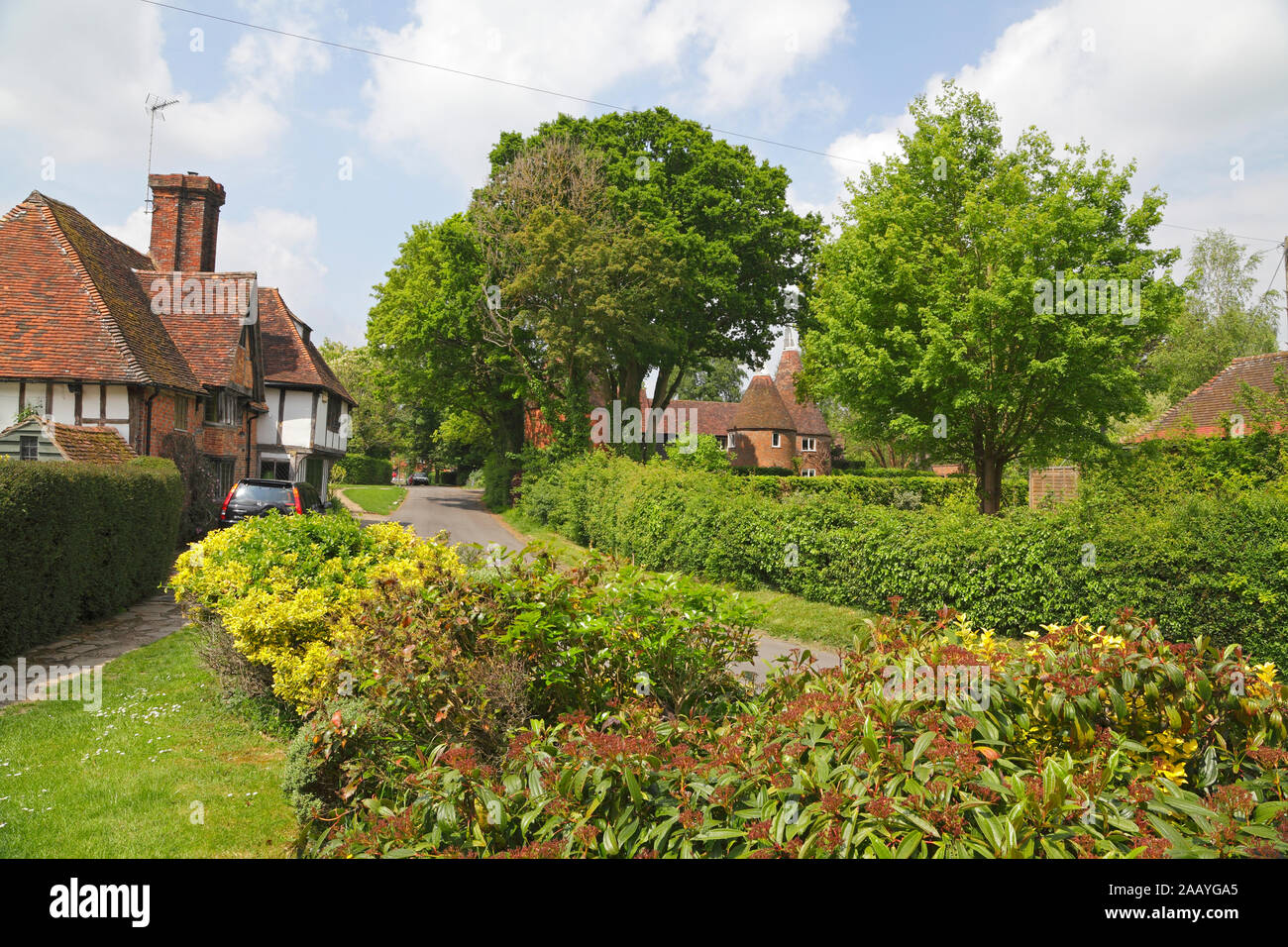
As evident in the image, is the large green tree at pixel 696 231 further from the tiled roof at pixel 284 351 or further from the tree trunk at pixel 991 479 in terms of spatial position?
the tree trunk at pixel 991 479

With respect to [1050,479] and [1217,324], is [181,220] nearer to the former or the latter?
[1050,479]

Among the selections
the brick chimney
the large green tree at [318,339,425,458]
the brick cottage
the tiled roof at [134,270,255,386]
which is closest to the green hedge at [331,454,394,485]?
the large green tree at [318,339,425,458]

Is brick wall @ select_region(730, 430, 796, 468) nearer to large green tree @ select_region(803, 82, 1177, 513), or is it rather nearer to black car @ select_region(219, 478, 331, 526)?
large green tree @ select_region(803, 82, 1177, 513)

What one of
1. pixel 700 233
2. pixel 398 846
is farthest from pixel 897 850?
pixel 700 233

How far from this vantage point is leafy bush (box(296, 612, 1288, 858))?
2707mm

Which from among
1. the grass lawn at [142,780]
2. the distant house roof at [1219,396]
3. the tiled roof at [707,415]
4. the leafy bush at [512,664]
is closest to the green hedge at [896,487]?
the distant house roof at [1219,396]

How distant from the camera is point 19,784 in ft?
20.2

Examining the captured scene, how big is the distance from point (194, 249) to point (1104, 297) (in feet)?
104

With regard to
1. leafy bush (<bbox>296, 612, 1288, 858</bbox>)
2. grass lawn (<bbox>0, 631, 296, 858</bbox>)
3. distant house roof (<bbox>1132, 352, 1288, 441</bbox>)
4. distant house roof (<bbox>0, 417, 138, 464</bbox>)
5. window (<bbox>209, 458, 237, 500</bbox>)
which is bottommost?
grass lawn (<bbox>0, 631, 296, 858</bbox>)

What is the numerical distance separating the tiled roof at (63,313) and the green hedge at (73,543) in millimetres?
8097

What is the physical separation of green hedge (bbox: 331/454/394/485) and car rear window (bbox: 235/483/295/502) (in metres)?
43.9

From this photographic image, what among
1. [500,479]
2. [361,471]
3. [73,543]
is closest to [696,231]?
[500,479]

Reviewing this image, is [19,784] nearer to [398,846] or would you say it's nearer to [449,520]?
[398,846]

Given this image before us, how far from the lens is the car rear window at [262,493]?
65.0 feet
